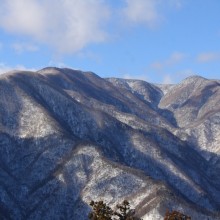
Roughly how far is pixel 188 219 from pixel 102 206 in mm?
10580

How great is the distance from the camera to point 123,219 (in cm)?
6644

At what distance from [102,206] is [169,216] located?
755cm

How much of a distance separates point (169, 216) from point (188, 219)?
4112mm

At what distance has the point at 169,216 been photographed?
63.4m

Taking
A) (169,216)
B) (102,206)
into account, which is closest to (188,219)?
(169,216)

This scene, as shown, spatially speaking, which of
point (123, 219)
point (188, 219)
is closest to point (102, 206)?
point (123, 219)

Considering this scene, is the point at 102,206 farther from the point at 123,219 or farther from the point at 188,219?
the point at 188,219

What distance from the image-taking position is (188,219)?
218 feet

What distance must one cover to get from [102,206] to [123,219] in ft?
13.6

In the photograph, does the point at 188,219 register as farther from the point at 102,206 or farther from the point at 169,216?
the point at 102,206

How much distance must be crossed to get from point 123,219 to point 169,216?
19.6 ft
